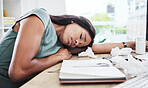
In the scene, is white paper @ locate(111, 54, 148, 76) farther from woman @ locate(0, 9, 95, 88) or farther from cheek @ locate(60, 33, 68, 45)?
cheek @ locate(60, 33, 68, 45)

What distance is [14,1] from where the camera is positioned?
2439 millimetres

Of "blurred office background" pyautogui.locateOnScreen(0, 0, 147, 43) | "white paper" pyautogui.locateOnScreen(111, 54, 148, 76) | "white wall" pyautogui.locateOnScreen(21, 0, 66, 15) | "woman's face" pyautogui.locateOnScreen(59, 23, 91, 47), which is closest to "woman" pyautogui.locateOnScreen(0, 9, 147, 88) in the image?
"woman's face" pyautogui.locateOnScreen(59, 23, 91, 47)

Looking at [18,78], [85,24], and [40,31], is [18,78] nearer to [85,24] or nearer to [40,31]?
[40,31]

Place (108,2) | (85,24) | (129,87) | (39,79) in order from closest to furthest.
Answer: (129,87)
(39,79)
(85,24)
(108,2)

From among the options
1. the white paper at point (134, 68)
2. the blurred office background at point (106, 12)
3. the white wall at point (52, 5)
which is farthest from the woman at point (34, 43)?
the white wall at point (52, 5)

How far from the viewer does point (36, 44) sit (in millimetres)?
846

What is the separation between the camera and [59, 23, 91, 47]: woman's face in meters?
1.20

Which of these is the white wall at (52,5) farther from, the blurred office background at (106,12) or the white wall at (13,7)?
the white wall at (13,7)

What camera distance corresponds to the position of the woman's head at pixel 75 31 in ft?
3.96

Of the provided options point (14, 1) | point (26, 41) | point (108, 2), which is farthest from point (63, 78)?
point (108, 2)

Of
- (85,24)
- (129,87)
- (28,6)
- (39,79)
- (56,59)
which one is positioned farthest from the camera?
(28,6)

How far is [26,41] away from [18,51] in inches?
2.6

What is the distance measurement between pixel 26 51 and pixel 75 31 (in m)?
0.50

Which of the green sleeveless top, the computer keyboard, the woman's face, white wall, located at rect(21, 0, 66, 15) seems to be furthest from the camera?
white wall, located at rect(21, 0, 66, 15)
